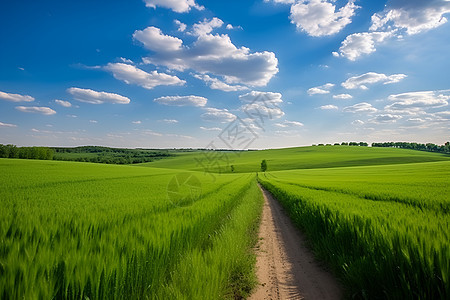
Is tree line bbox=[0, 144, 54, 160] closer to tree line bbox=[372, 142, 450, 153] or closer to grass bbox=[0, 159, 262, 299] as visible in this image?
grass bbox=[0, 159, 262, 299]

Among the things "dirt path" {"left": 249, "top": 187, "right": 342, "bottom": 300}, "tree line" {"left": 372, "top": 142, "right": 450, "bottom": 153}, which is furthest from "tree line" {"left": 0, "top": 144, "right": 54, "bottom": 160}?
"tree line" {"left": 372, "top": 142, "right": 450, "bottom": 153}

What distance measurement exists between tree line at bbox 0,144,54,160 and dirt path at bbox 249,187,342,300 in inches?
3474

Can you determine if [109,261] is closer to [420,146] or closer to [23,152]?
[23,152]

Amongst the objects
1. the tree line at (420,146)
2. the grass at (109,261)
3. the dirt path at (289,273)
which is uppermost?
the tree line at (420,146)

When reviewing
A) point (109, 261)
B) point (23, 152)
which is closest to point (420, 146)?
point (109, 261)

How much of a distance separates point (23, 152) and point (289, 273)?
3620 inches

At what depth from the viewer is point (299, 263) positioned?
5477 millimetres

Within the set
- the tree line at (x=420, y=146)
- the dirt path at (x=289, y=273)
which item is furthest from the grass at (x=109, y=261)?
the tree line at (x=420, y=146)

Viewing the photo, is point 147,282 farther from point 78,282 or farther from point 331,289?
point 331,289

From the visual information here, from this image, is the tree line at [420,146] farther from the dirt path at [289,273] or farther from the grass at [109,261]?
the grass at [109,261]

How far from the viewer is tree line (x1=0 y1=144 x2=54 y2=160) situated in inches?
2496

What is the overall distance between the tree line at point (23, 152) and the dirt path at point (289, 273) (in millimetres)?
88249

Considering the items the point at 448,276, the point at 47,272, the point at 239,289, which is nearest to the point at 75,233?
the point at 47,272

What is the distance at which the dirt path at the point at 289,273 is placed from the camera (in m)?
4.05
